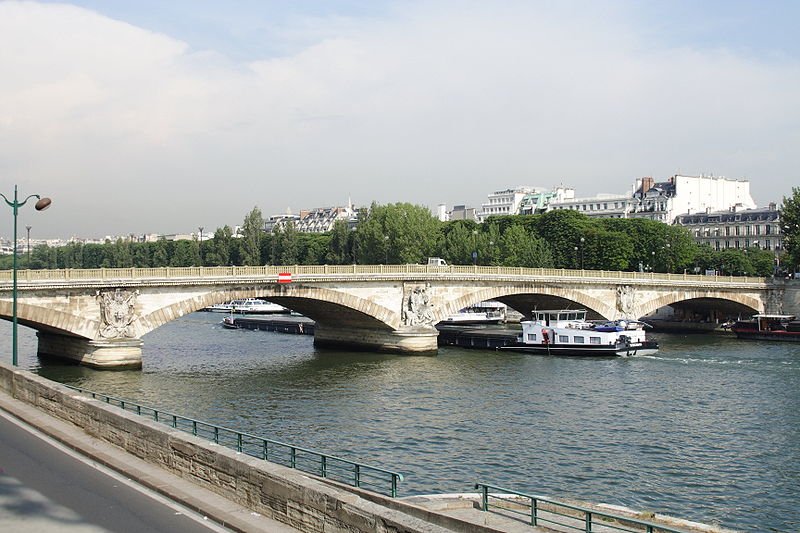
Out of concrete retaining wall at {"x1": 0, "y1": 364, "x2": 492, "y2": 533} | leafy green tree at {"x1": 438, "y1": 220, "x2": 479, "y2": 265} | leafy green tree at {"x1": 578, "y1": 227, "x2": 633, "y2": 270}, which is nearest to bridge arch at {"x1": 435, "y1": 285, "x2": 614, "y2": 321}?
leafy green tree at {"x1": 578, "y1": 227, "x2": 633, "y2": 270}

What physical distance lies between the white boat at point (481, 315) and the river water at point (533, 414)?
33555 mm

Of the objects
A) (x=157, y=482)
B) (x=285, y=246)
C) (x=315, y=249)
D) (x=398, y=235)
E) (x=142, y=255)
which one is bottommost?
(x=157, y=482)

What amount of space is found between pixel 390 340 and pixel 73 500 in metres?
52.0

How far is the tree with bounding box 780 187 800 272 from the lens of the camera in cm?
9900

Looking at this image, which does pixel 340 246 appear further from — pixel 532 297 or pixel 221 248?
pixel 532 297

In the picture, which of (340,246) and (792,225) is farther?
(340,246)

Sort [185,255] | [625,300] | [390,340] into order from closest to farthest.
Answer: [390,340] → [625,300] → [185,255]

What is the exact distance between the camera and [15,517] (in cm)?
1656

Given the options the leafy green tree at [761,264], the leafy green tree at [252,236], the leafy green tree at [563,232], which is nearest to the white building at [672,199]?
the leafy green tree at [761,264]

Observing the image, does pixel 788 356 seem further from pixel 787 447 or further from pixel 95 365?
pixel 95 365

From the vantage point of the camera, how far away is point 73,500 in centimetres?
1756

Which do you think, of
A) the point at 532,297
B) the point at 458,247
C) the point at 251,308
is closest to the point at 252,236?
the point at 251,308

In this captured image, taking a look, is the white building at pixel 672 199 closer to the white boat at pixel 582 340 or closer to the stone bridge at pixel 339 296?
the stone bridge at pixel 339 296

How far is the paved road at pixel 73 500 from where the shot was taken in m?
15.9
